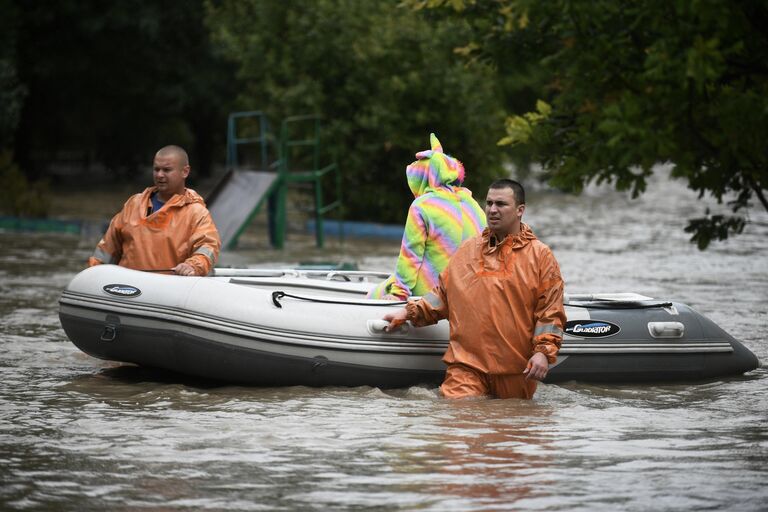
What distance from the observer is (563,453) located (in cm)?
700

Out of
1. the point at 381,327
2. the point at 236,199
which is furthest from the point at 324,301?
the point at 236,199

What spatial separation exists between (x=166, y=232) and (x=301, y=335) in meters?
1.33

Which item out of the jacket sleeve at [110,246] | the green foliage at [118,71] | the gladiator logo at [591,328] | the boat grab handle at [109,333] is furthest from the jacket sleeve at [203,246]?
the green foliage at [118,71]

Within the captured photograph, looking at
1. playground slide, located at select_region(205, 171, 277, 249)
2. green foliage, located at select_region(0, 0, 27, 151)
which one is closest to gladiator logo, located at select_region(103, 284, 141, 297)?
playground slide, located at select_region(205, 171, 277, 249)

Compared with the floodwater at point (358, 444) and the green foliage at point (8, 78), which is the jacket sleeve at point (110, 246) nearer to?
the floodwater at point (358, 444)

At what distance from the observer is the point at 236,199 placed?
2014 centimetres

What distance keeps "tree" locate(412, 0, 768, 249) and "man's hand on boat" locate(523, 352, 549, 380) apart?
105 inches

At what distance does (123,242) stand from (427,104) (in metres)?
14.5

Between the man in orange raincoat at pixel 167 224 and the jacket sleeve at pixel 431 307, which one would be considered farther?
the man in orange raincoat at pixel 167 224

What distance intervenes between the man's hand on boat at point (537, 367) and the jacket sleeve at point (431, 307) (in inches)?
27.9

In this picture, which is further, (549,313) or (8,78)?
(8,78)

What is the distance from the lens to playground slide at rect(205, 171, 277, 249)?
63.1ft

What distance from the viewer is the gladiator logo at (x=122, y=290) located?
894cm

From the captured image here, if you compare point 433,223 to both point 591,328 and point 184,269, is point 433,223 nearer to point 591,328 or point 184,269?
point 591,328
